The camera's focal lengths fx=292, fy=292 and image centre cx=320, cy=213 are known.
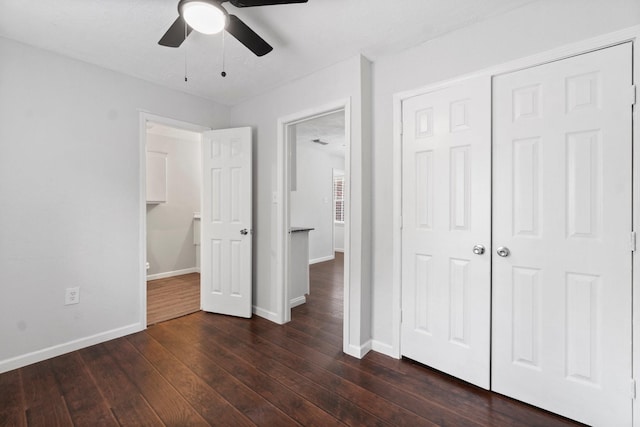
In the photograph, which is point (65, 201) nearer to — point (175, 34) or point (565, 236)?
point (175, 34)

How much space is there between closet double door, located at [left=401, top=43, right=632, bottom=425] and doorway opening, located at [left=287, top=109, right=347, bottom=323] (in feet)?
6.27

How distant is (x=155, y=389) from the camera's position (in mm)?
1968

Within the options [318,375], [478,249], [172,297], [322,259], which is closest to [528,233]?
[478,249]

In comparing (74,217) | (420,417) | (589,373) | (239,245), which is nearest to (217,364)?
(239,245)

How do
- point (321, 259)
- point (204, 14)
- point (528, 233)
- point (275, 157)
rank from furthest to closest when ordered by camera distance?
point (321, 259)
point (275, 157)
point (528, 233)
point (204, 14)

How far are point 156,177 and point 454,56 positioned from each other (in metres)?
4.54

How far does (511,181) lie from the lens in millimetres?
1857

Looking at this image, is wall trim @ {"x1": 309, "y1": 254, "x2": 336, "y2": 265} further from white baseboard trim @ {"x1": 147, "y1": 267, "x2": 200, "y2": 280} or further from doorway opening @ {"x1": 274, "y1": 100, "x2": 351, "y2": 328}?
white baseboard trim @ {"x1": 147, "y1": 267, "x2": 200, "y2": 280}

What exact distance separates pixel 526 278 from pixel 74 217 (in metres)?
3.48

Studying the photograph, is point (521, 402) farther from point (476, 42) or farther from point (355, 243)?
point (476, 42)

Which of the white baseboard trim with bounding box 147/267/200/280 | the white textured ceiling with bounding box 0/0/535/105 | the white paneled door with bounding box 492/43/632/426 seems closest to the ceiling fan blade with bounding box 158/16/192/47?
the white textured ceiling with bounding box 0/0/535/105

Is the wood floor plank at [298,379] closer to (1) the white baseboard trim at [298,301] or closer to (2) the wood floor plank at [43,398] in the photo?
(1) the white baseboard trim at [298,301]

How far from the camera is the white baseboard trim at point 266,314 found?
311cm

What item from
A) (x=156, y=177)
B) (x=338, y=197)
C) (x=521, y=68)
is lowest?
(x=338, y=197)
